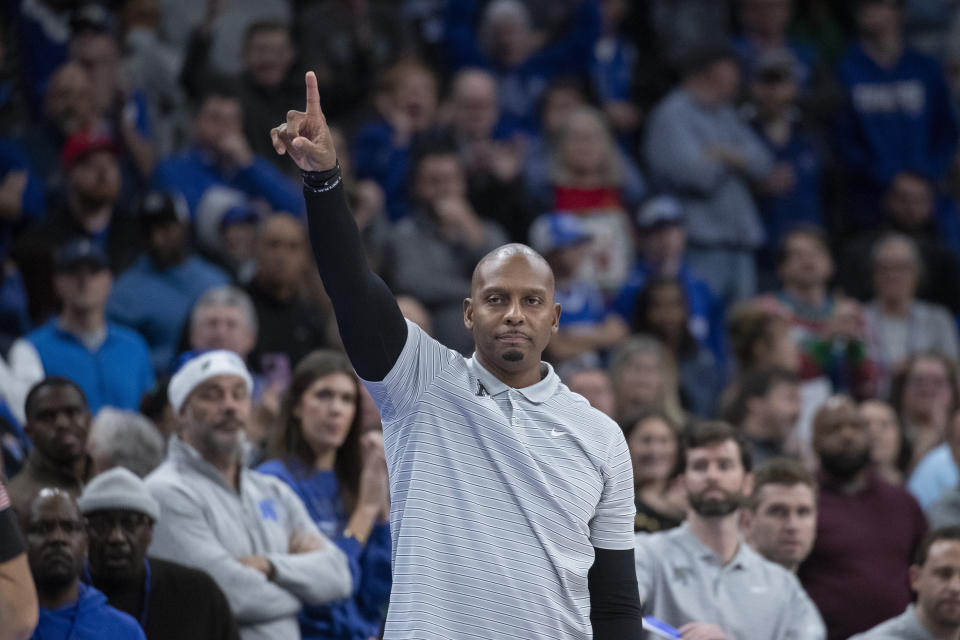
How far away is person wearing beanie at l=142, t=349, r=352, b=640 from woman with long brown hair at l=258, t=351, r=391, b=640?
4.4 inches

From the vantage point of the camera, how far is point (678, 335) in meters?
9.55

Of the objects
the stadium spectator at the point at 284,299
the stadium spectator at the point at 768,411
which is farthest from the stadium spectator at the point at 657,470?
the stadium spectator at the point at 284,299

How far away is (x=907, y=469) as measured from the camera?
8828 millimetres

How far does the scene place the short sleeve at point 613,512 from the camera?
3.81m

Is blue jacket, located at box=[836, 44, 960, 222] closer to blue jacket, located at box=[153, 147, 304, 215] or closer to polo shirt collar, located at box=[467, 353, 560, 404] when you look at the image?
blue jacket, located at box=[153, 147, 304, 215]

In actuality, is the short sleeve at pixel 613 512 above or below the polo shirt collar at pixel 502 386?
below

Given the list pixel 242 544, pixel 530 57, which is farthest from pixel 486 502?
pixel 530 57

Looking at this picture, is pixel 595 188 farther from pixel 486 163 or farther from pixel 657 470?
pixel 657 470

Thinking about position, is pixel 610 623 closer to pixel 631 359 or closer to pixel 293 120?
pixel 293 120

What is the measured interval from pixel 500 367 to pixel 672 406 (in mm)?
5121

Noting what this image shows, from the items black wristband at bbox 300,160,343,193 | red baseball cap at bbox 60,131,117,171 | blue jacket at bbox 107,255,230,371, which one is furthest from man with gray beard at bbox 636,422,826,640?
red baseball cap at bbox 60,131,117,171

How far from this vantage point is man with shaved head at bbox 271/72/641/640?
3564 mm

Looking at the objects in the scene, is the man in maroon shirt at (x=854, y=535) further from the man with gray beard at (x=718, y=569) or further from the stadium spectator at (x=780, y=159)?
the stadium spectator at (x=780, y=159)

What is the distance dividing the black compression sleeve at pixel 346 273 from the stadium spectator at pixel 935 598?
10.1 feet
